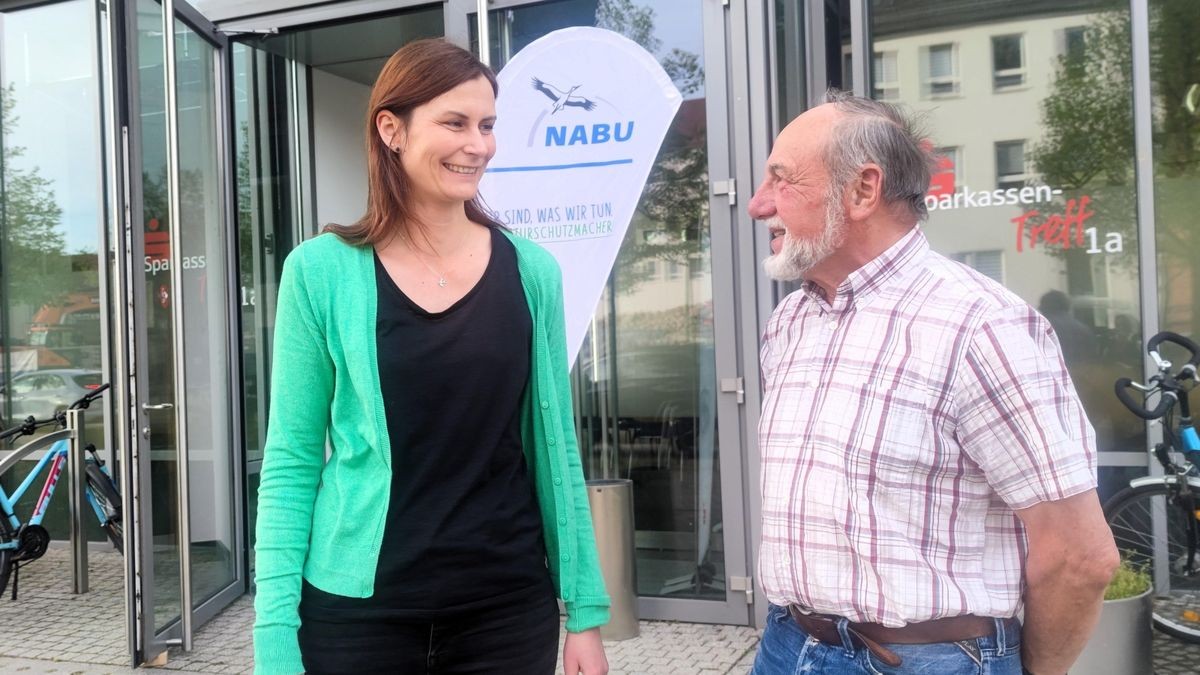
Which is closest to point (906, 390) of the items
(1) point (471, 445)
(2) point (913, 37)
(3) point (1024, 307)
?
(3) point (1024, 307)

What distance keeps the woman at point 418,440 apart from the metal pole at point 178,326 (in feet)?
11.5

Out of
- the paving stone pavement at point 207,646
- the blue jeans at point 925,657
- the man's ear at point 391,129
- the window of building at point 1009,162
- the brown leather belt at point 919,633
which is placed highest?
the window of building at point 1009,162

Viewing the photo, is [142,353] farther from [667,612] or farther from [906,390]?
[906,390]

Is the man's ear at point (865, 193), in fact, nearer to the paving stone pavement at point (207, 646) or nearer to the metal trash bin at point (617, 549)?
the paving stone pavement at point (207, 646)

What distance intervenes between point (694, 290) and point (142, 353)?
2.63m

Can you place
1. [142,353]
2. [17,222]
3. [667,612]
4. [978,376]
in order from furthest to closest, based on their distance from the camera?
1. [17,222]
2. [667,612]
3. [142,353]
4. [978,376]

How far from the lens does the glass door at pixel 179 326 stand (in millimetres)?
4824

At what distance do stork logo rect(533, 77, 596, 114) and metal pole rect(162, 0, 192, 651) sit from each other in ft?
5.66

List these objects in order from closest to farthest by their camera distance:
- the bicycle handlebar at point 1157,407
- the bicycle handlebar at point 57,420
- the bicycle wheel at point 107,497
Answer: the bicycle handlebar at point 1157,407, the bicycle handlebar at point 57,420, the bicycle wheel at point 107,497

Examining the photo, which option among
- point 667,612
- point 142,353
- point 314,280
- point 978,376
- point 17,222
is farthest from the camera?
point 17,222

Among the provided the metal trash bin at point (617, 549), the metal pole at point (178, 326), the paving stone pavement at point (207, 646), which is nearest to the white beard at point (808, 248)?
the paving stone pavement at point (207, 646)

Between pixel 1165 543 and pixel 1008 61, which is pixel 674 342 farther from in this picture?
pixel 1165 543

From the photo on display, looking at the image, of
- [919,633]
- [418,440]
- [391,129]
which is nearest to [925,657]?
[919,633]

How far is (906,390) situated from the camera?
5.38 ft
